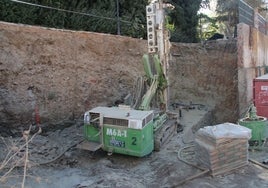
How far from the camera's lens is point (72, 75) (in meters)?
11.3

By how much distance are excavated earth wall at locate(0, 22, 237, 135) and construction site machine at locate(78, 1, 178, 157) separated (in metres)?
2.24

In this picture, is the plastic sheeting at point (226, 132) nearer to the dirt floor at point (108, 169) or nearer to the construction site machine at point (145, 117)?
the dirt floor at point (108, 169)

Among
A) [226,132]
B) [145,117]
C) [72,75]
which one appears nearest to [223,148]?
[226,132]

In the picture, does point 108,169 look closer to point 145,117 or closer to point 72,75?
point 145,117

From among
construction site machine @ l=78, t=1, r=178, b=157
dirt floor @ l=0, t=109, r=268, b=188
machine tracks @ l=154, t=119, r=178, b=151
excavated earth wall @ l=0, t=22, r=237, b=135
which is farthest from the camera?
excavated earth wall @ l=0, t=22, r=237, b=135

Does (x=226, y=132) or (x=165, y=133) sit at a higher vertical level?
(x=226, y=132)

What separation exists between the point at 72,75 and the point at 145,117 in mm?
4167

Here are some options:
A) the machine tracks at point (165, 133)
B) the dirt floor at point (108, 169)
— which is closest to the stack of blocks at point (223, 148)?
the dirt floor at point (108, 169)

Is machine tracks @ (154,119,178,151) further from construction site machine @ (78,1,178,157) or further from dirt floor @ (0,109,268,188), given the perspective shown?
dirt floor @ (0,109,268,188)

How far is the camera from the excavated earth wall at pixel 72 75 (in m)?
9.48

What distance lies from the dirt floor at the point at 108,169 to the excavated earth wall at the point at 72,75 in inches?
41.2

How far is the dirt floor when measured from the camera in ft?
22.6

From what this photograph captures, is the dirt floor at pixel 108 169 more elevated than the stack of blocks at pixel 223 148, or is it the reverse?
the stack of blocks at pixel 223 148

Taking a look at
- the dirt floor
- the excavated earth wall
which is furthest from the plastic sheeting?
the excavated earth wall
